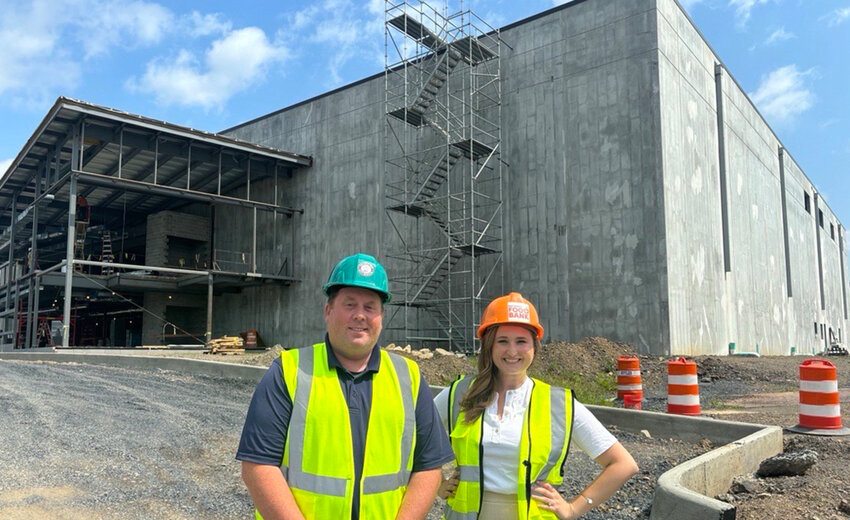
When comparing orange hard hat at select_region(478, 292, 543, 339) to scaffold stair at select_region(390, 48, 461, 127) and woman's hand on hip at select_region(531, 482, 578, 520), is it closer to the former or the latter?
woman's hand on hip at select_region(531, 482, 578, 520)

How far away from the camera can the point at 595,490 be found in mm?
2492

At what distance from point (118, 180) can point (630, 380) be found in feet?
71.5

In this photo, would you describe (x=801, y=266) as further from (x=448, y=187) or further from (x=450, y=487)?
(x=450, y=487)

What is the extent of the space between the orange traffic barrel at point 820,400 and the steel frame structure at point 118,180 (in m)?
22.6

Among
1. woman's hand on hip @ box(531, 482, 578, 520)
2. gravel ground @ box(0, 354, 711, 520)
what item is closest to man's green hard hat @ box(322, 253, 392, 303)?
woman's hand on hip @ box(531, 482, 578, 520)

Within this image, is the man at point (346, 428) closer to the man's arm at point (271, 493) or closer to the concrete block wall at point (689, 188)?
the man's arm at point (271, 493)

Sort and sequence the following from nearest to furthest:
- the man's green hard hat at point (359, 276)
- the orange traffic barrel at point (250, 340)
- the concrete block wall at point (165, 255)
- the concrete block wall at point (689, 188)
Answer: the man's green hard hat at point (359, 276), the concrete block wall at point (689, 188), the orange traffic barrel at point (250, 340), the concrete block wall at point (165, 255)

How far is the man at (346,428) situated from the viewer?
215cm

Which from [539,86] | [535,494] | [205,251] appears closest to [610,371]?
[539,86]

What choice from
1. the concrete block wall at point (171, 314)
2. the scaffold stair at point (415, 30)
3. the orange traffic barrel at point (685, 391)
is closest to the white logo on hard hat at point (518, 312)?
the orange traffic barrel at point (685, 391)

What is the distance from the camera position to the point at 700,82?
77.6 feet

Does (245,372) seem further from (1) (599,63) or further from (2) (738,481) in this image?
(1) (599,63)

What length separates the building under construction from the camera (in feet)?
65.7

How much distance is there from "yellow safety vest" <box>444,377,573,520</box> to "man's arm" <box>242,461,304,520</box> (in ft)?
2.36
